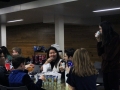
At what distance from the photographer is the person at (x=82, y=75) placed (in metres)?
2.32

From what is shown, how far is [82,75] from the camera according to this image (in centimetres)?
231

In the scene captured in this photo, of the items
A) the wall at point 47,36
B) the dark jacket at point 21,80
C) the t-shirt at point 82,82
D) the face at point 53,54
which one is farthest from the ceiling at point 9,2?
the t-shirt at point 82,82

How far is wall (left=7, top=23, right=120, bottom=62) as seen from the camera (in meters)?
8.91

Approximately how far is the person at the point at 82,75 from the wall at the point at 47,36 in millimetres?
6064

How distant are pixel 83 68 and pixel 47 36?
7956mm

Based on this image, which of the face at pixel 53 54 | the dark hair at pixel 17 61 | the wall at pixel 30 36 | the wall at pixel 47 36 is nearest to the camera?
the dark hair at pixel 17 61

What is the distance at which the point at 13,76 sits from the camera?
8.54ft

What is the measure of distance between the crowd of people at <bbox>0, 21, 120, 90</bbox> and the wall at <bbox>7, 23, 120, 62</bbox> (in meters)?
5.25

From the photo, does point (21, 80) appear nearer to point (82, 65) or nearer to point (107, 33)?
point (82, 65)

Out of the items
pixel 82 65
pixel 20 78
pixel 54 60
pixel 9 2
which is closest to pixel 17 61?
pixel 20 78

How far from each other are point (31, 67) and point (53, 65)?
574mm

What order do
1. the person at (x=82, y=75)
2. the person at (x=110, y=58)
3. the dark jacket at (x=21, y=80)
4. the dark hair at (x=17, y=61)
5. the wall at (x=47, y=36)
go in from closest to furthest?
1. the person at (x=82, y=75)
2. the dark jacket at (x=21, y=80)
3. the dark hair at (x=17, y=61)
4. the person at (x=110, y=58)
5. the wall at (x=47, y=36)

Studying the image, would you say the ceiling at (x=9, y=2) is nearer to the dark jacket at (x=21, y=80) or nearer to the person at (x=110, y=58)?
the person at (x=110, y=58)

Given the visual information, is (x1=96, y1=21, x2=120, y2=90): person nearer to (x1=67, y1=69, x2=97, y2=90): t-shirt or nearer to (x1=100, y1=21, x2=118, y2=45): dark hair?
(x1=100, y1=21, x2=118, y2=45): dark hair
